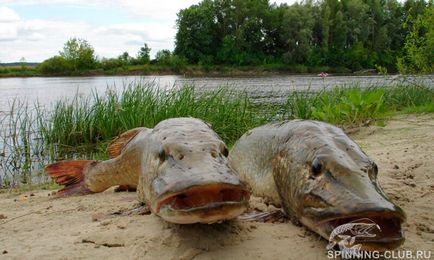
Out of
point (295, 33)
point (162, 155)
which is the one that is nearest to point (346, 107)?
point (162, 155)

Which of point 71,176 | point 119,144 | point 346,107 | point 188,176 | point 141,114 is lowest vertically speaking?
point 71,176

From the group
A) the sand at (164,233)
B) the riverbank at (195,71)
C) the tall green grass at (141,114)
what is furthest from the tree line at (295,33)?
the sand at (164,233)

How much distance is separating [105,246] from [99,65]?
246ft

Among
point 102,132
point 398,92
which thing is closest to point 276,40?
point 398,92

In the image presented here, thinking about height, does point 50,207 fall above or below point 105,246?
below

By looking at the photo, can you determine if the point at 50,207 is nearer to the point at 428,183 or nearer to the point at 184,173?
the point at 184,173

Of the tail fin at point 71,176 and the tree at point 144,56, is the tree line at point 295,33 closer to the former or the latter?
the tree at point 144,56

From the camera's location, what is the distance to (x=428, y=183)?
408cm

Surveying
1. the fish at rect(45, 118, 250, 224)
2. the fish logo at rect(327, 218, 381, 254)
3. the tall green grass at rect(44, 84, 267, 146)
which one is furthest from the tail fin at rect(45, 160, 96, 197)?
the tall green grass at rect(44, 84, 267, 146)

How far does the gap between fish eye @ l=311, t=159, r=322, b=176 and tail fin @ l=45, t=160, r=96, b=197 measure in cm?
294

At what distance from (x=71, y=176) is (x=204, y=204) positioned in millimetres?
3224

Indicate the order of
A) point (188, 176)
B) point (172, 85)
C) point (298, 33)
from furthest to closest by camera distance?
1. point (298, 33)
2. point (172, 85)
3. point (188, 176)

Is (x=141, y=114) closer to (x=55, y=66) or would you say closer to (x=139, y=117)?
(x=139, y=117)

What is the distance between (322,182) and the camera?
9.01 feet
